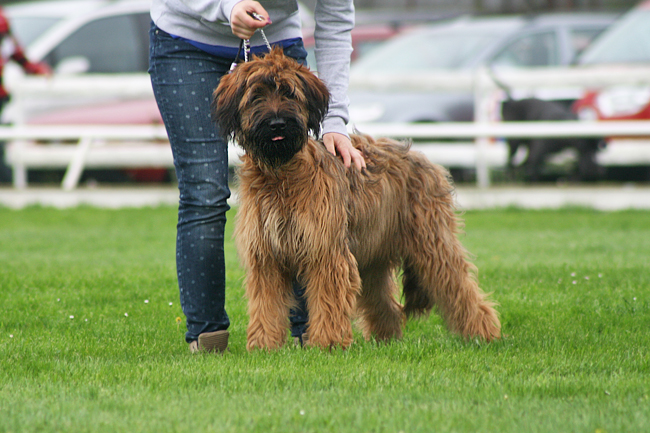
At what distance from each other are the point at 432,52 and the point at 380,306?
8760 millimetres

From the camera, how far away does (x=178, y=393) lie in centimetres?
371

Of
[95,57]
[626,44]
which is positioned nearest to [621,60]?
[626,44]

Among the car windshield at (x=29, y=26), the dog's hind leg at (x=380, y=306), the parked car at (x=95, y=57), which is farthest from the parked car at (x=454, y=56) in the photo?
the dog's hind leg at (x=380, y=306)

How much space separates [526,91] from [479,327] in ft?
28.7

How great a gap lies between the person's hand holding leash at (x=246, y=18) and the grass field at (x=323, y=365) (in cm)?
157

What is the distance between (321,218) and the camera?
4.34 metres

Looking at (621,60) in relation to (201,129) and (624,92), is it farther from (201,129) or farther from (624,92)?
(201,129)

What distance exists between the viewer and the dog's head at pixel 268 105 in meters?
4.16

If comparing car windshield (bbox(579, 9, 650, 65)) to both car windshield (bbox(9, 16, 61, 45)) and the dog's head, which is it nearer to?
car windshield (bbox(9, 16, 61, 45))

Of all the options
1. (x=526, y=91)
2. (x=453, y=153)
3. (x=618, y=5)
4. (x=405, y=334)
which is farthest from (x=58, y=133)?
(x=618, y=5)

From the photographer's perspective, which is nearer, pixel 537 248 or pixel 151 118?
pixel 537 248

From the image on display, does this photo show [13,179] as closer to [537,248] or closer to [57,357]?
[537,248]

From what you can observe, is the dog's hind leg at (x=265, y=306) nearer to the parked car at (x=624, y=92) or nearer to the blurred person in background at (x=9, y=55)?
the parked car at (x=624, y=92)

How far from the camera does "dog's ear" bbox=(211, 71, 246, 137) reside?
4203mm
